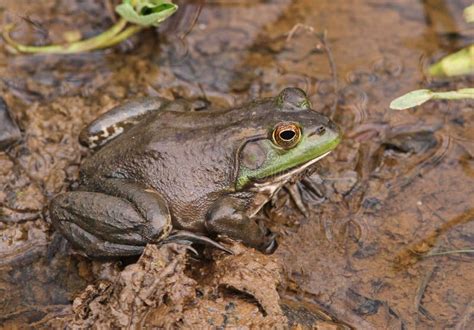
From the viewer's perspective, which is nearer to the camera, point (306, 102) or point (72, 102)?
point (306, 102)

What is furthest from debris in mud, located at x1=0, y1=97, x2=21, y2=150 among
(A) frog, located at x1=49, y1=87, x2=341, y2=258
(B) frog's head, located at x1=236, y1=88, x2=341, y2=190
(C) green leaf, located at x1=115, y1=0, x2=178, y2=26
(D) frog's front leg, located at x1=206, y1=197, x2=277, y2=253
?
(B) frog's head, located at x1=236, y1=88, x2=341, y2=190

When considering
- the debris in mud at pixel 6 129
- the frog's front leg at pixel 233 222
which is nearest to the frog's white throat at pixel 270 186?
the frog's front leg at pixel 233 222

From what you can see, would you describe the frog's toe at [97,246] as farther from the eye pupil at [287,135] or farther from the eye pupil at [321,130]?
the eye pupil at [321,130]

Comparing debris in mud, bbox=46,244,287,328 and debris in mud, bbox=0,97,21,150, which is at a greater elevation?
debris in mud, bbox=0,97,21,150

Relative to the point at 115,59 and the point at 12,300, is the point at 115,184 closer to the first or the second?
the point at 12,300

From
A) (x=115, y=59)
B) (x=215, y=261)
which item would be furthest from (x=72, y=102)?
(x=215, y=261)

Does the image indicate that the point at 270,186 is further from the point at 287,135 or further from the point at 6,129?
the point at 6,129

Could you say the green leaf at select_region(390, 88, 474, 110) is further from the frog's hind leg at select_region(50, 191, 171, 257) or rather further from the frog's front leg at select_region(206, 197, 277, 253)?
the frog's hind leg at select_region(50, 191, 171, 257)
